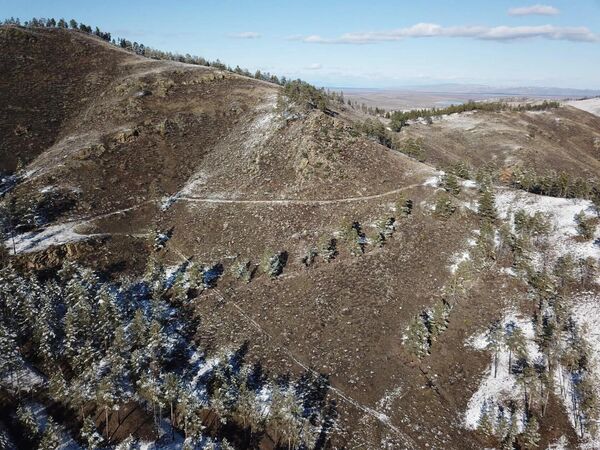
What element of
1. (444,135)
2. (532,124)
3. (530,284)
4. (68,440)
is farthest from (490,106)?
(68,440)

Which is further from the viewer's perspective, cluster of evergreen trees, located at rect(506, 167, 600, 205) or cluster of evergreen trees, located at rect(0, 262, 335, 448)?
cluster of evergreen trees, located at rect(506, 167, 600, 205)

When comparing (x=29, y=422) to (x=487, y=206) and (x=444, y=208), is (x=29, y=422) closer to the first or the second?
(x=444, y=208)

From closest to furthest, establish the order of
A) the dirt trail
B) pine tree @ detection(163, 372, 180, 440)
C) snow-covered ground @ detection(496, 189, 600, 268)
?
pine tree @ detection(163, 372, 180, 440) < snow-covered ground @ detection(496, 189, 600, 268) < the dirt trail

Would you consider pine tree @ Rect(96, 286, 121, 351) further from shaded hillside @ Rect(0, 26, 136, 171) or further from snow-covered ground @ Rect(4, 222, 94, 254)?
shaded hillside @ Rect(0, 26, 136, 171)

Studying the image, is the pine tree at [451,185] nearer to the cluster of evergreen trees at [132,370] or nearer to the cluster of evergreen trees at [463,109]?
the cluster of evergreen trees at [132,370]

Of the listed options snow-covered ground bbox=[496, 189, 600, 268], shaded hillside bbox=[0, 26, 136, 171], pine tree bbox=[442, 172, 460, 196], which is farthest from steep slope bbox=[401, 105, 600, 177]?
shaded hillside bbox=[0, 26, 136, 171]

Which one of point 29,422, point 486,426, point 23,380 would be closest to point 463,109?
point 486,426

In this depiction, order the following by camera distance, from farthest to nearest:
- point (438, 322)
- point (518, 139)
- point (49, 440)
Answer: point (518, 139), point (438, 322), point (49, 440)
